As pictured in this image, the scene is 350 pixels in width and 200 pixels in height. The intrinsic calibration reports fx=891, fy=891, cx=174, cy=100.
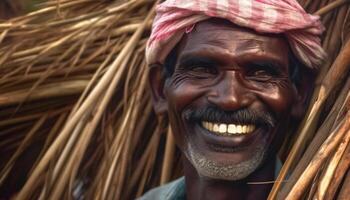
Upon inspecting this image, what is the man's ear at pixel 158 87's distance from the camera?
2.34 metres

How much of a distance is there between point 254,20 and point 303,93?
26cm

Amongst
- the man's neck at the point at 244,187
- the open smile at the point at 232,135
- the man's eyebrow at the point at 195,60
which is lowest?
the man's neck at the point at 244,187

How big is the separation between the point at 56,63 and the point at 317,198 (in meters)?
1.22

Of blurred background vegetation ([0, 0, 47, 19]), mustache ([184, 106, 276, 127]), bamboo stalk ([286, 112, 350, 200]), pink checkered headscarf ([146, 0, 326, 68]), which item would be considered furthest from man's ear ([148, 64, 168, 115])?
blurred background vegetation ([0, 0, 47, 19])

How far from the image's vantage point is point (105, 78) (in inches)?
106

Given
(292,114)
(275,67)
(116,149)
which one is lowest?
(116,149)

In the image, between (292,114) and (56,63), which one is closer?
(292,114)

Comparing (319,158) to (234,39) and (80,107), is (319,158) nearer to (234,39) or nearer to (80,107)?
(234,39)

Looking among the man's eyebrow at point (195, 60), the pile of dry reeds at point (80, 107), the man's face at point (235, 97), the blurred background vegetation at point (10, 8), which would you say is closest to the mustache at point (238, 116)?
the man's face at point (235, 97)

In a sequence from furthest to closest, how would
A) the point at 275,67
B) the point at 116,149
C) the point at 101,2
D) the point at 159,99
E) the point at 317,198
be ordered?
the point at 101,2
the point at 116,149
the point at 159,99
the point at 275,67
the point at 317,198

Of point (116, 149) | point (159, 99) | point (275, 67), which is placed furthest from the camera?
point (116, 149)

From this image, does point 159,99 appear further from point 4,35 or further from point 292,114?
point 4,35

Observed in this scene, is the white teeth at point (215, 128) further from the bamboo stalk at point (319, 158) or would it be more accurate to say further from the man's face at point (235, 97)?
the bamboo stalk at point (319, 158)

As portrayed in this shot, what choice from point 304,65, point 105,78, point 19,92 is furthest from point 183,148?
point 19,92
